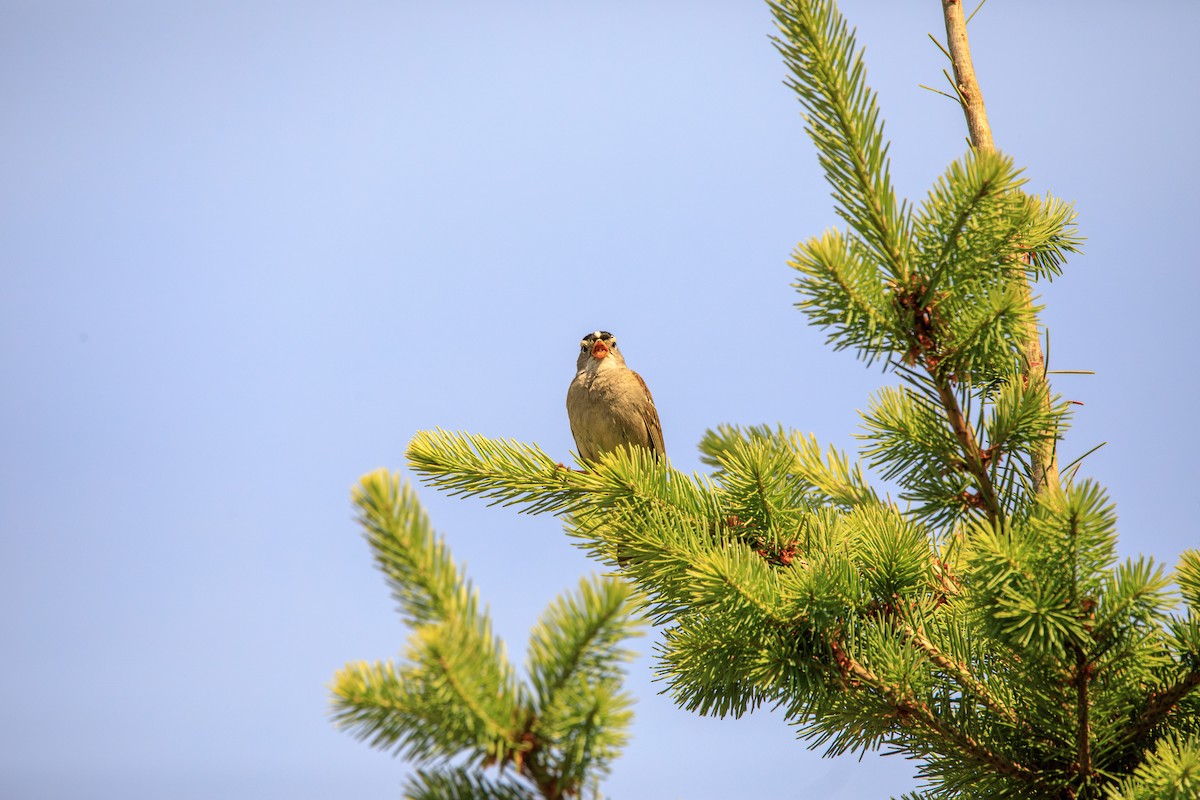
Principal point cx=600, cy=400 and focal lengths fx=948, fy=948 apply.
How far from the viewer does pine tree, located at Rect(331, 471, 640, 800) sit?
58.3 inches

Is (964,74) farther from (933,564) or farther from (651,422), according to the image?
(651,422)

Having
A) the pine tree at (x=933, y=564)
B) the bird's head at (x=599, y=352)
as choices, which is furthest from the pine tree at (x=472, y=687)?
the bird's head at (x=599, y=352)

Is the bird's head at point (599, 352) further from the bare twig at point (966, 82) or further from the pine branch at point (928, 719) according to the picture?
the pine branch at point (928, 719)

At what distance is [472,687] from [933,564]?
6.32ft

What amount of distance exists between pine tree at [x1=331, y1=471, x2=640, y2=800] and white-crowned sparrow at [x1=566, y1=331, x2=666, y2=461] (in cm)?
576

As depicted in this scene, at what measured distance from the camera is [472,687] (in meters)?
1.49

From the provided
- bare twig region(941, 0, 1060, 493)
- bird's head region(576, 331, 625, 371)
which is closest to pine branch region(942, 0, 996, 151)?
bare twig region(941, 0, 1060, 493)

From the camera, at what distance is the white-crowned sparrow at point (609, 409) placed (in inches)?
296

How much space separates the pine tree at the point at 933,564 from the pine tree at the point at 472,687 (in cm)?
90

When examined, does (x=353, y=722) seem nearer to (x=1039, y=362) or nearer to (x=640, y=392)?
(x=1039, y=362)

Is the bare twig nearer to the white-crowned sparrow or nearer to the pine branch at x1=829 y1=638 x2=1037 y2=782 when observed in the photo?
the pine branch at x1=829 y1=638 x2=1037 y2=782

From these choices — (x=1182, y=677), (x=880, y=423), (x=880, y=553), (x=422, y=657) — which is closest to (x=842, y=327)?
(x=880, y=423)

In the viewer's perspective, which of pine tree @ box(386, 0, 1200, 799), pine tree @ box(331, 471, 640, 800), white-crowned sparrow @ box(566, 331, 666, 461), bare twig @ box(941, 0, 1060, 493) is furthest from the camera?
white-crowned sparrow @ box(566, 331, 666, 461)

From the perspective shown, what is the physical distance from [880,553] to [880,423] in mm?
362
